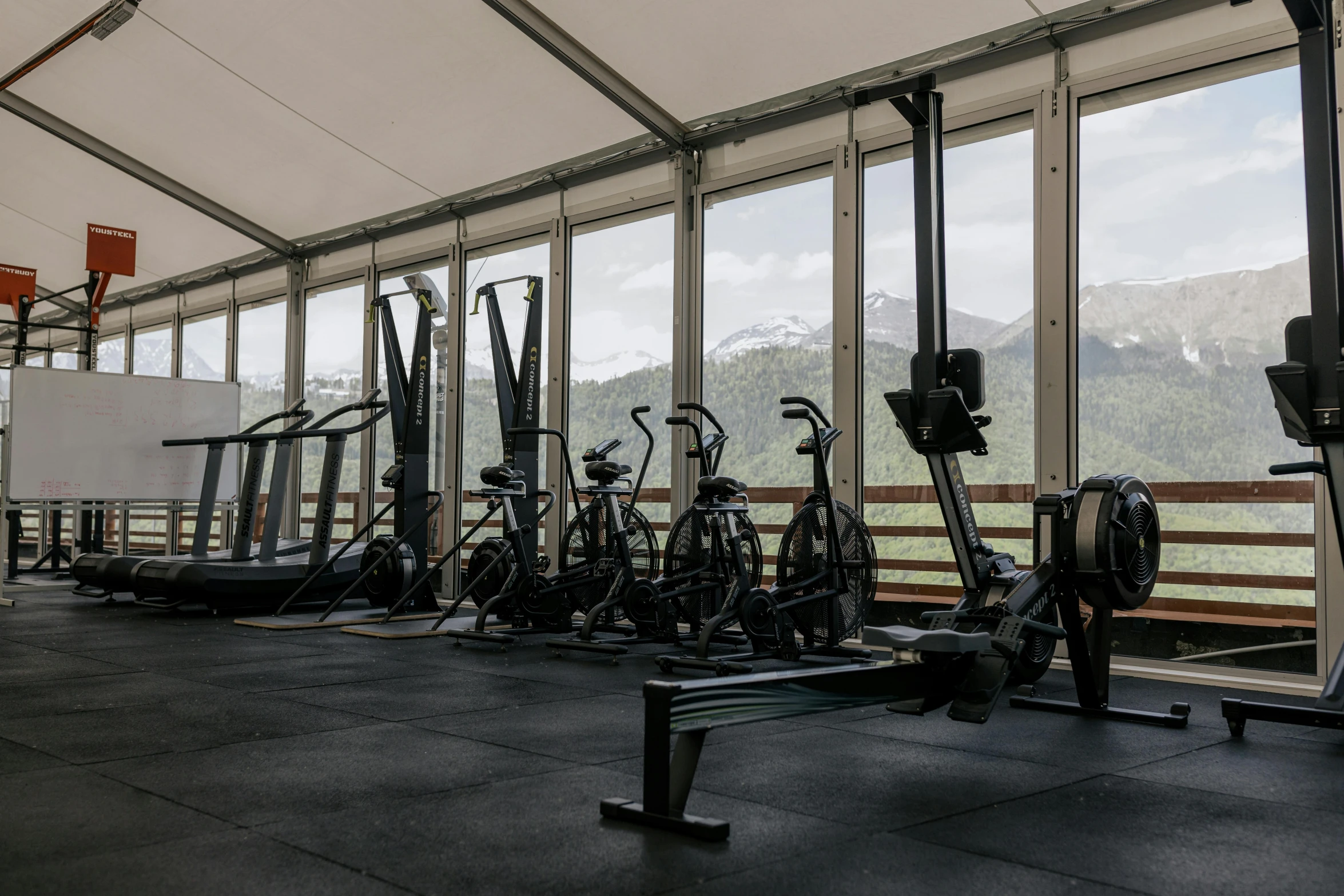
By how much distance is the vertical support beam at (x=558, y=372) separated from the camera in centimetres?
755

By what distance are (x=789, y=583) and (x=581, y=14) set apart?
11.0ft

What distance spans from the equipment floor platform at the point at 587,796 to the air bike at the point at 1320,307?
0.82m

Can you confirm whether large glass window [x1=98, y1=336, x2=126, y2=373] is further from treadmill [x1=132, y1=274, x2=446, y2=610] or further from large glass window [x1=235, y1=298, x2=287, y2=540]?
treadmill [x1=132, y1=274, x2=446, y2=610]

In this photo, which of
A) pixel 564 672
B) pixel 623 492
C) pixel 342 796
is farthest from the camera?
pixel 623 492

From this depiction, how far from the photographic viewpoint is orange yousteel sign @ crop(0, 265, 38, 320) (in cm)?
1056

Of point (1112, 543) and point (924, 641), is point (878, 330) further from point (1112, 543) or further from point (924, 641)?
point (924, 641)

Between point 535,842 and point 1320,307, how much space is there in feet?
9.78

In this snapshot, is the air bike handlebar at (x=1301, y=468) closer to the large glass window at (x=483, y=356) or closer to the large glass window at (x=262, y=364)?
the large glass window at (x=483, y=356)

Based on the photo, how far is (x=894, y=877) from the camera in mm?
1993

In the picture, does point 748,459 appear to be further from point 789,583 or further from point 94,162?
point 94,162

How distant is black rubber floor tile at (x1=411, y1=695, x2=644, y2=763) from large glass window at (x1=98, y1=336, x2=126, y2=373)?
10.7 m

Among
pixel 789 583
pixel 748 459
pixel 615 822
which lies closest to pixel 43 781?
pixel 615 822

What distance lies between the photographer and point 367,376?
9133 mm

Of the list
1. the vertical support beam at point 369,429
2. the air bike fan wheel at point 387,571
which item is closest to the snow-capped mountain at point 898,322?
the air bike fan wheel at point 387,571
